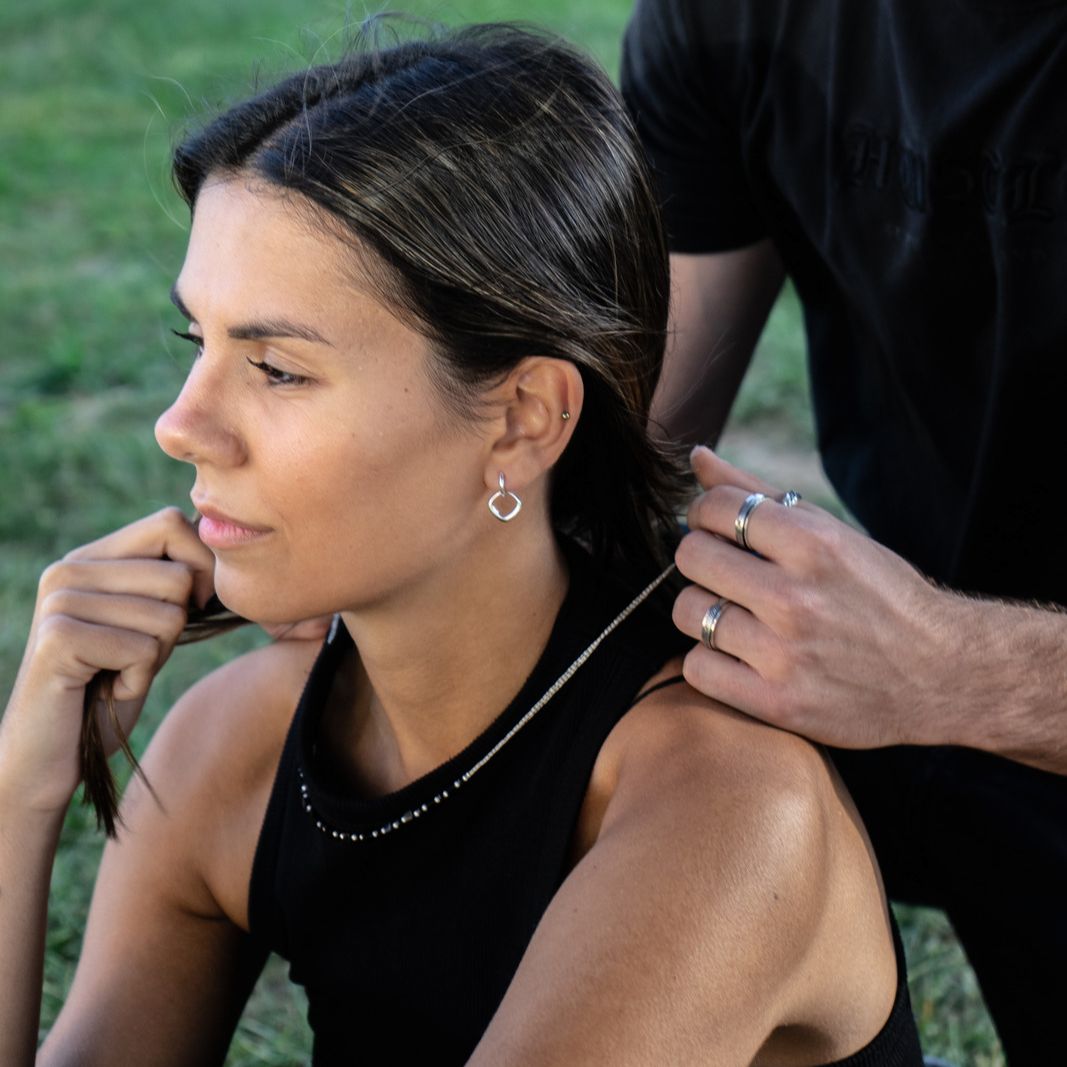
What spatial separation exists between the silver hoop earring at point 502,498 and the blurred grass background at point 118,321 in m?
0.60

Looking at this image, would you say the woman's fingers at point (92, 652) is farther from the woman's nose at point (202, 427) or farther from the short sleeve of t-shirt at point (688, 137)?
the short sleeve of t-shirt at point (688, 137)

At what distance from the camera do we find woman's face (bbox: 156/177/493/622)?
171cm

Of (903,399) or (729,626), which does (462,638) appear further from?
(903,399)

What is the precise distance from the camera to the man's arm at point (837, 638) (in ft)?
5.75

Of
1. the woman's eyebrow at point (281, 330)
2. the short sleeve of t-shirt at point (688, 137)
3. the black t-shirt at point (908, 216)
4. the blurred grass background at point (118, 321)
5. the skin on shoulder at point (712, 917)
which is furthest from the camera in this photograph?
the blurred grass background at point (118, 321)

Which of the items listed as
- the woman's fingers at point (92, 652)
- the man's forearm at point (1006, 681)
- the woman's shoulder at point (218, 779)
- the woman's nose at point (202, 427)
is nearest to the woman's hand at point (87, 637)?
the woman's fingers at point (92, 652)

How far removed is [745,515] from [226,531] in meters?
0.59

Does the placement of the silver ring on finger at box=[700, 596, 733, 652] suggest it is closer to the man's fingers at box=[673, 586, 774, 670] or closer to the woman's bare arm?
the man's fingers at box=[673, 586, 774, 670]

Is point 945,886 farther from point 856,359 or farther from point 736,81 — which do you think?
point 736,81

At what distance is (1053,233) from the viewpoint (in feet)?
6.99

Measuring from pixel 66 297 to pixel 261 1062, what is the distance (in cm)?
409

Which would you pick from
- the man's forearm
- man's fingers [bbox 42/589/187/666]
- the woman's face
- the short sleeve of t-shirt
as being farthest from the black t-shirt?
man's fingers [bbox 42/589/187/666]

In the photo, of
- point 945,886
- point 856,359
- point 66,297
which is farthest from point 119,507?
point 945,886

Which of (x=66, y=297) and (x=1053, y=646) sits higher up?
(x=1053, y=646)
